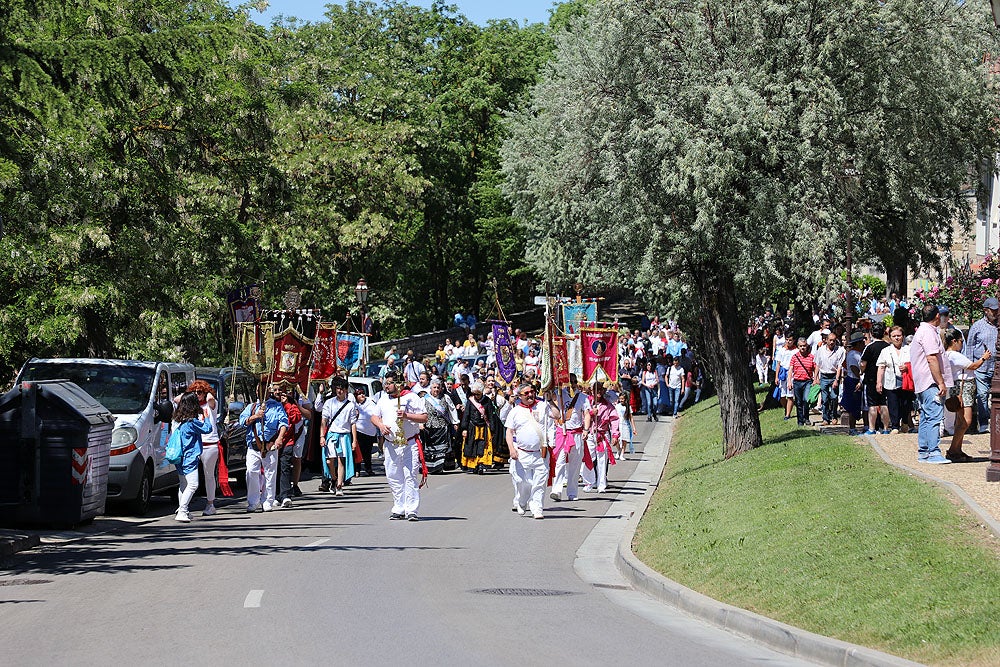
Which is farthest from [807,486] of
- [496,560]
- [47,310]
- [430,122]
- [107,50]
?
[430,122]

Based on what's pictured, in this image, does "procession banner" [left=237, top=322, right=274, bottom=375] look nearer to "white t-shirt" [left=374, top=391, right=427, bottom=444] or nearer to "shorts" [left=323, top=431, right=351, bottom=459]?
"shorts" [left=323, top=431, right=351, bottom=459]

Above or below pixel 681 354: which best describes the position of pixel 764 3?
above

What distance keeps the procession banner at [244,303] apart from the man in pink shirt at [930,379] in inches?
655

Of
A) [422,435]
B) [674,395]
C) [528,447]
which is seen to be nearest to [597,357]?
[528,447]

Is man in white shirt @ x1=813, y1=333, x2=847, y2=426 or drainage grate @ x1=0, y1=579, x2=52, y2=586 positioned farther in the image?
man in white shirt @ x1=813, y1=333, x2=847, y2=426

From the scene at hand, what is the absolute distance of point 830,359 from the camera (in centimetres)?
Answer: 2488

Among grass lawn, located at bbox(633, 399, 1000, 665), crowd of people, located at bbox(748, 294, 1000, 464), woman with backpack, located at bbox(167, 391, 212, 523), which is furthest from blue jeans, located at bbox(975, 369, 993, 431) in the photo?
woman with backpack, located at bbox(167, 391, 212, 523)

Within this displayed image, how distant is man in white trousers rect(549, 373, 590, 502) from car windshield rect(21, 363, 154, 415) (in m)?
6.04

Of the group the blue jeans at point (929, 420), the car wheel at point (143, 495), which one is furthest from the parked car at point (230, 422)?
the blue jeans at point (929, 420)

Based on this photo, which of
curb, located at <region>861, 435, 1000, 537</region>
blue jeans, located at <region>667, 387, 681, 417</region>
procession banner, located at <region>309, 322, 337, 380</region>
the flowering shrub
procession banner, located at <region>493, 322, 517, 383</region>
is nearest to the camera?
curb, located at <region>861, 435, 1000, 537</region>

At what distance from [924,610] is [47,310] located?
1882 cm

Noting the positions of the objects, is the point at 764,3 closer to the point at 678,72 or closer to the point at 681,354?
the point at 678,72

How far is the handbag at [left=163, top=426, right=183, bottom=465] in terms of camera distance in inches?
753

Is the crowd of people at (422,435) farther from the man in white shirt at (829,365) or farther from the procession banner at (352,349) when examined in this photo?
the procession banner at (352,349)
